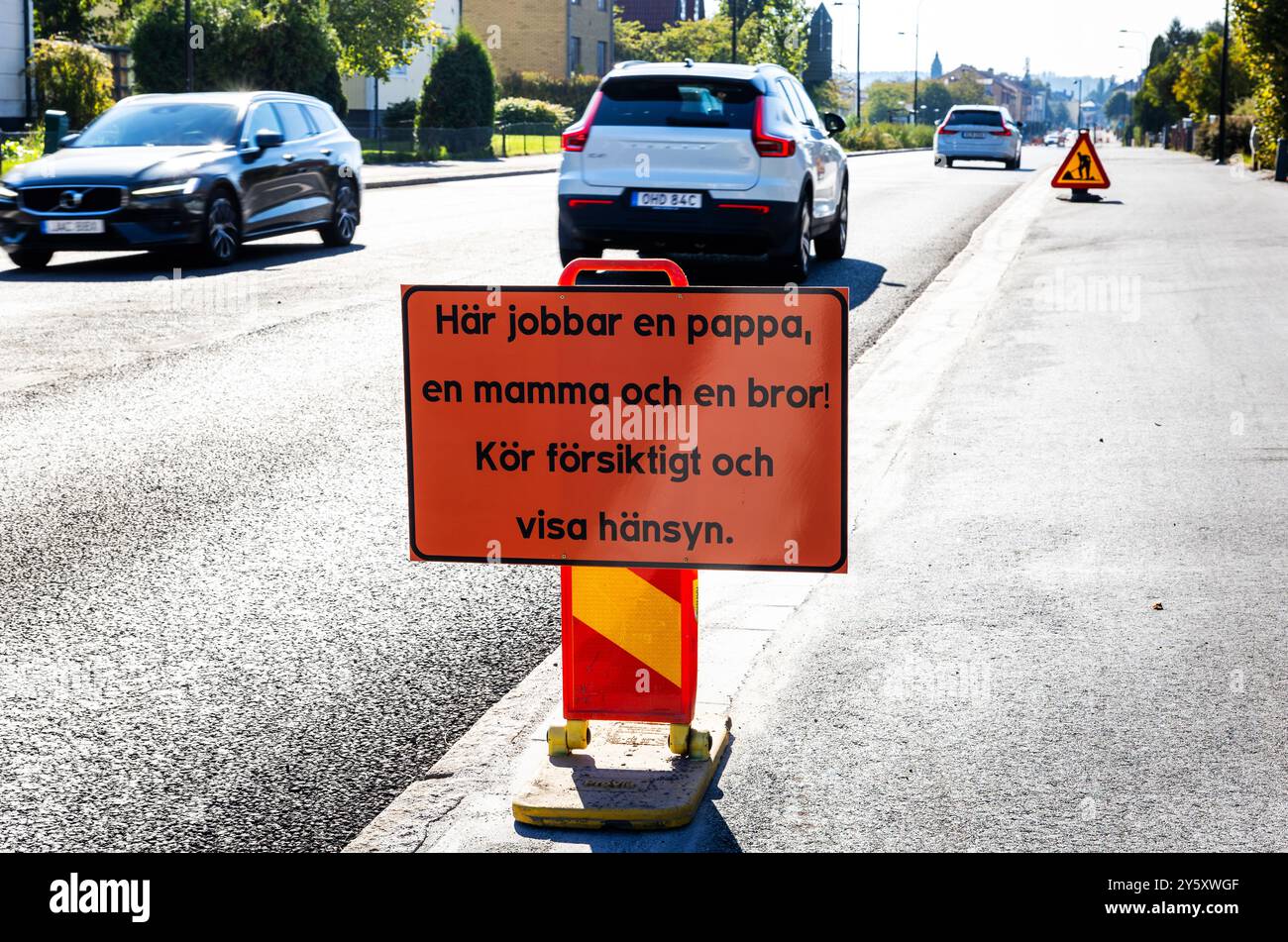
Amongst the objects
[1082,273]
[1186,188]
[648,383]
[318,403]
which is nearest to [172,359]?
[318,403]

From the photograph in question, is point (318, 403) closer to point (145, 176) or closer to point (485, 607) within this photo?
point (485, 607)

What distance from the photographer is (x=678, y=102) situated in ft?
46.1

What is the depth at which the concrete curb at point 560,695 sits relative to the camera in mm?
3678

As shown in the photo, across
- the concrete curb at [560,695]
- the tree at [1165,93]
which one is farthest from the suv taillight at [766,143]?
the tree at [1165,93]

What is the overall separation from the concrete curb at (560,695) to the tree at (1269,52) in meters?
27.8

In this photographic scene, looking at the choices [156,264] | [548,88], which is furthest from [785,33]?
[156,264]

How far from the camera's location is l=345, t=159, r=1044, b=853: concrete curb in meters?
3.68

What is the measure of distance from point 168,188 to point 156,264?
1196 millimetres

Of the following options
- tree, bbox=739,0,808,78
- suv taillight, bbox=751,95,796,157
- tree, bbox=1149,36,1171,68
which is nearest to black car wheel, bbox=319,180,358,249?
suv taillight, bbox=751,95,796,157

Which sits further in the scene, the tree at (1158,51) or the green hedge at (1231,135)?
the tree at (1158,51)

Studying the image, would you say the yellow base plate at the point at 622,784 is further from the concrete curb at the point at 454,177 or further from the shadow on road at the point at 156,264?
the concrete curb at the point at 454,177

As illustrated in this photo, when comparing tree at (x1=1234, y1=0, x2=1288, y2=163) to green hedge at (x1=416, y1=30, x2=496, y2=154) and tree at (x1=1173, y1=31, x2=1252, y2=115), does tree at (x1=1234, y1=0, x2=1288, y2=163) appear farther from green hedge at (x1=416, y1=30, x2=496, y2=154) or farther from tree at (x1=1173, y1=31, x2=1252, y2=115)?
tree at (x1=1173, y1=31, x2=1252, y2=115)

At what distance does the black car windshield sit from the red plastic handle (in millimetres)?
13401

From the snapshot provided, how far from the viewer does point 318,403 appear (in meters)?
9.09
